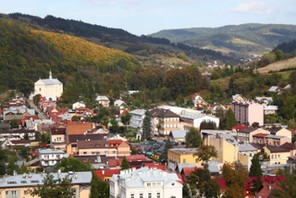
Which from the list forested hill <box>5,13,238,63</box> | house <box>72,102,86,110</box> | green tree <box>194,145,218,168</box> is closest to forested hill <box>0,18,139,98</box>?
house <box>72,102,86,110</box>

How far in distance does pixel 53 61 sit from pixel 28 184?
52.4 m

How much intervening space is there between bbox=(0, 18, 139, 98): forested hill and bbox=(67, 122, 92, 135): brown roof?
18.5 metres

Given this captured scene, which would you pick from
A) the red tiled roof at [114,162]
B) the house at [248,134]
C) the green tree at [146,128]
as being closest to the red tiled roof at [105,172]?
the red tiled roof at [114,162]

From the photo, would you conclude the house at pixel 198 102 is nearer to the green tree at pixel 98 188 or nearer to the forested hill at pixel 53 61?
the forested hill at pixel 53 61

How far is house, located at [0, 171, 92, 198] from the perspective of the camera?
23359 millimetres

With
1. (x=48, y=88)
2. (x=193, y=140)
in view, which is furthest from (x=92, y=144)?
(x=48, y=88)

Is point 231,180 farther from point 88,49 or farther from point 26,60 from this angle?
point 88,49

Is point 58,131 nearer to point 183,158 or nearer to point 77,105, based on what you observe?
point 183,158

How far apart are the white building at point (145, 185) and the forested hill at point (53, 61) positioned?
117 ft

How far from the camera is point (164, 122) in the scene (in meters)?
44.0

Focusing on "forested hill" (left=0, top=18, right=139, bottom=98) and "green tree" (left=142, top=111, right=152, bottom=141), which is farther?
"forested hill" (left=0, top=18, right=139, bottom=98)

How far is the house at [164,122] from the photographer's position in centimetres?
4400

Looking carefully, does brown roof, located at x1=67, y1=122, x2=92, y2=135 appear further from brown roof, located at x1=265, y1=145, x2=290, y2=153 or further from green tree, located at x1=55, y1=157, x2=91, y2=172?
brown roof, located at x1=265, y1=145, x2=290, y2=153

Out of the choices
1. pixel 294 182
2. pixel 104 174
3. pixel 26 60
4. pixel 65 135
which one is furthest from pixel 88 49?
pixel 294 182
